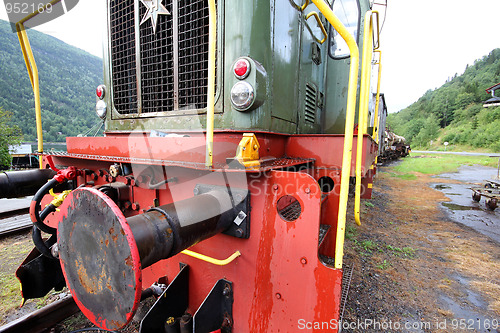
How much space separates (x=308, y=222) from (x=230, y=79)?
4.03 ft

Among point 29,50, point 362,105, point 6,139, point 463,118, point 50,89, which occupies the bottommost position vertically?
point 6,139

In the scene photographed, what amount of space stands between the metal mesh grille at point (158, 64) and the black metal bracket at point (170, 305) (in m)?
1.48

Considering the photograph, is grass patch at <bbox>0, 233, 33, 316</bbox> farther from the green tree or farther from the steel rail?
the green tree

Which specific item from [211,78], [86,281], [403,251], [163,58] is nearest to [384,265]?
[403,251]

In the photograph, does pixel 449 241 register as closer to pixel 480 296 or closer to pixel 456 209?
pixel 480 296

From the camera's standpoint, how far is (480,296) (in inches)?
114

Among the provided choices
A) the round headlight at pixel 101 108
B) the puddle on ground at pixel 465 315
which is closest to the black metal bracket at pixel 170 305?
the round headlight at pixel 101 108

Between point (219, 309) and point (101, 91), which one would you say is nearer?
point (219, 309)

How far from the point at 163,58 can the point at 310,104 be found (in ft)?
5.64

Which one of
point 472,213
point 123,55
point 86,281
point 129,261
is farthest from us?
point 472,213

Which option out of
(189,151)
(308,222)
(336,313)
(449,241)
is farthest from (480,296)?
(189,151)

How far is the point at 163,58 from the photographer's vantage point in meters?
2.24

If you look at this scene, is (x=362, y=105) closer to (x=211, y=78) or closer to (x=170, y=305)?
(x=211, y=78)

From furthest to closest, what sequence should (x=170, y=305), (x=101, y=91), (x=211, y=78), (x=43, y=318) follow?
(x=101, y=91), (x=43, y=318), (x=170, y=305), (x=211, y=78)
